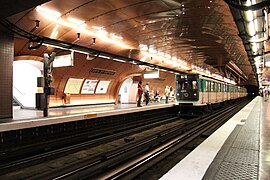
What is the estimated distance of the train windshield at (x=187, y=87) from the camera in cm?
1402

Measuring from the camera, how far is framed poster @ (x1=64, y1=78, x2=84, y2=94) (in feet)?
49.7

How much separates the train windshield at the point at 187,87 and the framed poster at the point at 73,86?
7.35 m

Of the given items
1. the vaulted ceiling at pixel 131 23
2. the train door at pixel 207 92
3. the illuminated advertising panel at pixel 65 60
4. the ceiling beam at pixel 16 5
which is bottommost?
the train door at pixel 207 92

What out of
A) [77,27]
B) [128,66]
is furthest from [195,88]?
[77,27]

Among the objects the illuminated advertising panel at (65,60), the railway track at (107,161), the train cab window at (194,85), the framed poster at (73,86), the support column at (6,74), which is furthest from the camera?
the framed poster at (73,86)

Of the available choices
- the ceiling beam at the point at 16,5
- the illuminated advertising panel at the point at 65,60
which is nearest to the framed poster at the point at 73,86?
the illuminated advertising panel at the point at 65,60

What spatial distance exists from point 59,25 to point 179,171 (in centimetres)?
854

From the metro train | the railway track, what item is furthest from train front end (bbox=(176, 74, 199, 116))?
the railway track

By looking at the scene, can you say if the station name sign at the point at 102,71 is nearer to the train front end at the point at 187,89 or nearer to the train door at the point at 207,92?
the train front end at the point at 187,89

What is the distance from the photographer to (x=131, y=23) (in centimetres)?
964

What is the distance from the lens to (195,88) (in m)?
14.0

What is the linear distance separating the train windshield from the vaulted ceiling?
2.26 m

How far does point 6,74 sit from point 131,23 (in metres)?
5.60

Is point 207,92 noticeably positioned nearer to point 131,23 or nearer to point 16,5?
point 131,23
